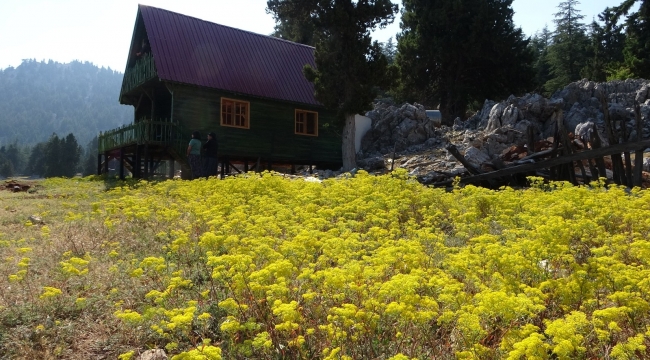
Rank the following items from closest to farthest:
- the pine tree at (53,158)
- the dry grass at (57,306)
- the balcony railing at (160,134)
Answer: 1. the dry grass at (57,306)
2. the balcony railing at (160,134)
3. the pine tree at (53,158)

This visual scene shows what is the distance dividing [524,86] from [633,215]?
30.9m

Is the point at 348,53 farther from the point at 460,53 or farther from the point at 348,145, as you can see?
the point at 460,53

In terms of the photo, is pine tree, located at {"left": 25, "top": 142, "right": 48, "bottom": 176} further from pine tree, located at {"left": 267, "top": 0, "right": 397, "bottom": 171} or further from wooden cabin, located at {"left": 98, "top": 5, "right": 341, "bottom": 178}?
pine tree, located at {"left": 267, "top": 0, "right": 397, "bottom": 171}

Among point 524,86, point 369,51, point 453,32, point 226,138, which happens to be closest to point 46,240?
point 226,138

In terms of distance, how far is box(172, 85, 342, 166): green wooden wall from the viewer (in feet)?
64.0

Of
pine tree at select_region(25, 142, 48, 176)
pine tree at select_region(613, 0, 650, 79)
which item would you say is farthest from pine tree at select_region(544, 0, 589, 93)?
pine tree at select_region(25, 142, 48, 176)

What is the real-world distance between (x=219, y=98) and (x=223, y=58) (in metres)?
2.14

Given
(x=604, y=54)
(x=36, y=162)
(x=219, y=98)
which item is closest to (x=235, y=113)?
(x=219, y=98)

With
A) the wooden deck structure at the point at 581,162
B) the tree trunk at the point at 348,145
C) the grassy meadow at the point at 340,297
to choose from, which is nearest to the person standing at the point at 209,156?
the tree trunk at the point at 348,145

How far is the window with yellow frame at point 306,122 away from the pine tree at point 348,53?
2830 mm

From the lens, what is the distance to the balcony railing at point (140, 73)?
1962cm

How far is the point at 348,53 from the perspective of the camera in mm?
19453

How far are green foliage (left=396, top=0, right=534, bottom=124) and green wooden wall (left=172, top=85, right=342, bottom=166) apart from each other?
46.3 ft

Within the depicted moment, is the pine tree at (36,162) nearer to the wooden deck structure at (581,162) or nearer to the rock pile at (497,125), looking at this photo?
the rock pile at (497,125)
